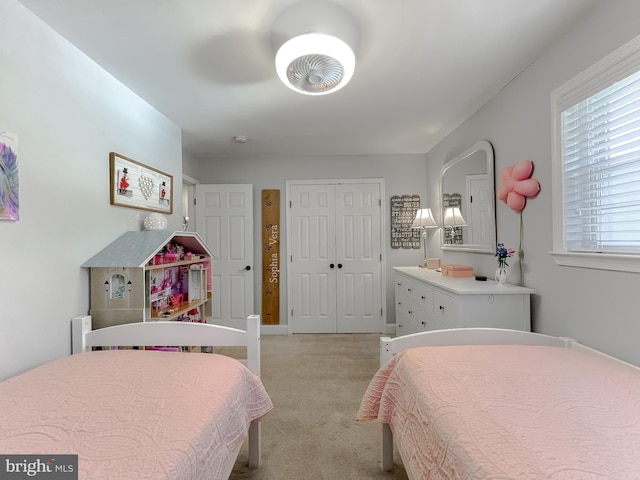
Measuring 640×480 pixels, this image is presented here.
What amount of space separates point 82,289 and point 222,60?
158 cm

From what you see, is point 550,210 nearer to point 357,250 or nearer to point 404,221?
point 404,221

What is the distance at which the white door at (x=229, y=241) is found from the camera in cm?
400

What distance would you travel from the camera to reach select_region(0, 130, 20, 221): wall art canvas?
1279 millimetres

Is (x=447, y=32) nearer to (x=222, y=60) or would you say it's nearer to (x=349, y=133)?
(x=222, y=60)

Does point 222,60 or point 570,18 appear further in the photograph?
point 222,60

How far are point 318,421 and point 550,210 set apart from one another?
1985mm

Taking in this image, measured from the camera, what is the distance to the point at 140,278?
1743 millimetres

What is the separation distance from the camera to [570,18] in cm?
154

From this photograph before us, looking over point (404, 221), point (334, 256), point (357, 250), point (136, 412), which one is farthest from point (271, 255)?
point (136, 412)

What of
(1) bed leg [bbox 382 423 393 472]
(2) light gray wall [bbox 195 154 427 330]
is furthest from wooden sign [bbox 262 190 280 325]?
(1) bed leg [bbox 382 423 393 472]

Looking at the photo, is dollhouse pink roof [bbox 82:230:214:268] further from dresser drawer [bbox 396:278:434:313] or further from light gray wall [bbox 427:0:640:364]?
light gray wall [bbox 427:0:640:364]

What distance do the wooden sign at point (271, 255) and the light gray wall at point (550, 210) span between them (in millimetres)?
2454

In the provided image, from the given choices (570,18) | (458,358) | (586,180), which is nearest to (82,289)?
(458,358)

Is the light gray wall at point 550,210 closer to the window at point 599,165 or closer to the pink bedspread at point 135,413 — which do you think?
the window at point 599,165
